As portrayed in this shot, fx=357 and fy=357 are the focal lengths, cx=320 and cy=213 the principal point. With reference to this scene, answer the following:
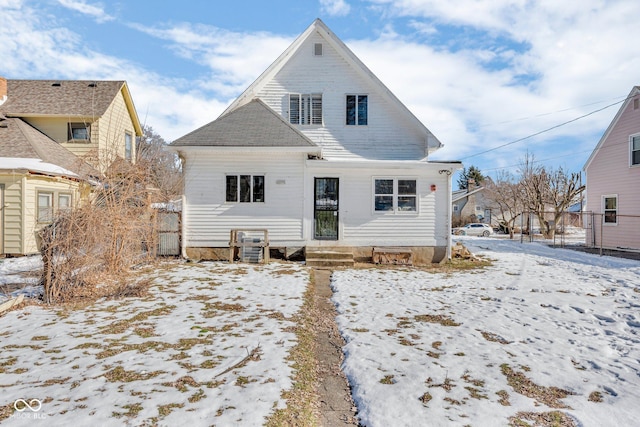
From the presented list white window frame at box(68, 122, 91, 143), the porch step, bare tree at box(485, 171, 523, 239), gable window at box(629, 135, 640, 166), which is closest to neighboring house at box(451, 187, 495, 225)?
bare tree at box(485, 171, 523, 239)

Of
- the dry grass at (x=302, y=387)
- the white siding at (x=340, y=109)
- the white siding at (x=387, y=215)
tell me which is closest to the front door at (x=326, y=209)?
the white siding at (x=387, y=215)

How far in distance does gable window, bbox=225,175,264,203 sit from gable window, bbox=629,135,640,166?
16806 millimetres

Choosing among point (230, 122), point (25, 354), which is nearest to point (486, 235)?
point (230, 122)

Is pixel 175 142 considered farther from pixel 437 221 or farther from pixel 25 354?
pixel 437 221

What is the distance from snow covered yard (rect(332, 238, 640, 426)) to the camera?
327 cm

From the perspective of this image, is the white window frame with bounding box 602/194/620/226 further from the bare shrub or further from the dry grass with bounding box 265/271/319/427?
the bare shrub

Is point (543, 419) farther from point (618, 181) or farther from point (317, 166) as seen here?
point (618, 181)

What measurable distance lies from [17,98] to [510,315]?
2221 centimetres

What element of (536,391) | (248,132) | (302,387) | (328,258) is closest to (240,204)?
(248,132)

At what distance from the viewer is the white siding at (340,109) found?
13086mm

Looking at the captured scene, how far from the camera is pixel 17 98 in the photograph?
17188 mm

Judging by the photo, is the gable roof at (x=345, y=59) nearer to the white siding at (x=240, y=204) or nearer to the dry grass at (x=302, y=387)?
the white siding at (x=240, y=204)

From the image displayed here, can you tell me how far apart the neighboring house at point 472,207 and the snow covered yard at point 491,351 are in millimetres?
40371

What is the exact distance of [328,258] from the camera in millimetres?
11586
